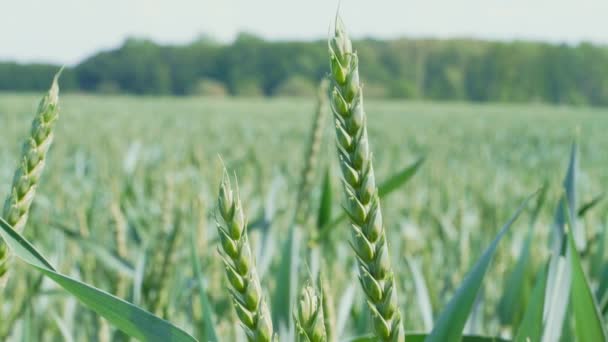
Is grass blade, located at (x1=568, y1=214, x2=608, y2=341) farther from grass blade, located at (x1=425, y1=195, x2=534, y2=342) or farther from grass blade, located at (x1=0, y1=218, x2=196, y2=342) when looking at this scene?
grass blade, located at (x1=0, y1=218, x2=196, y2=342)

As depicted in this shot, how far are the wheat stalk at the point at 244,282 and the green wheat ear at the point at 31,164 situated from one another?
126mm

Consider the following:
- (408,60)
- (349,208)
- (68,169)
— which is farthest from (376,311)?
(408,60)

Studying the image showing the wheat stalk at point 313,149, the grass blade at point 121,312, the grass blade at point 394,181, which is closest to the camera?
the grass blade at point 121,312

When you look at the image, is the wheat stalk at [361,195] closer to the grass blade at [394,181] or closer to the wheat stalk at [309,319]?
the wheat stalk at [309,319]

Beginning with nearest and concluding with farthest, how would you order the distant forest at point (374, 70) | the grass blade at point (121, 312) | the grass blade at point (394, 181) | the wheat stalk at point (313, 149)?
the grass blade at point (121, 312) < the grass blade at point (394, 181) < the wheat stalk at point (313, 149) < the distant forest at point (374, 70)

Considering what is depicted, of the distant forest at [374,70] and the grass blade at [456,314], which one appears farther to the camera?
the distant forest at [374,70]

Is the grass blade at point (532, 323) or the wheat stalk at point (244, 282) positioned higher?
the wheat stalk at point (244, 282)

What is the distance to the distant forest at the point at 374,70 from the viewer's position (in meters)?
52.2

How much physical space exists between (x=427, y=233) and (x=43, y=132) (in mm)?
2140

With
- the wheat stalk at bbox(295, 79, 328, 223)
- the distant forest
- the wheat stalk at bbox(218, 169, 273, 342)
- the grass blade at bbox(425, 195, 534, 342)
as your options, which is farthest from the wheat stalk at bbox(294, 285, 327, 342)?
the distant forest

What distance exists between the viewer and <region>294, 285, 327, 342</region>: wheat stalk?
0.33m

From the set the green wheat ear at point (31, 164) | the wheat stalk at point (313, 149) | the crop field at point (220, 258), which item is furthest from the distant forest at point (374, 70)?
the green wheat ear at point (31, 164)

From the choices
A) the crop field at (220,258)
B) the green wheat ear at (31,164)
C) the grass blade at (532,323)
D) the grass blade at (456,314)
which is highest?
the green wheat ear at (31,164)

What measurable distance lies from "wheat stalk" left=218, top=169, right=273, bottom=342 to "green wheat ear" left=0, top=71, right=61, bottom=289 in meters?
0.13
